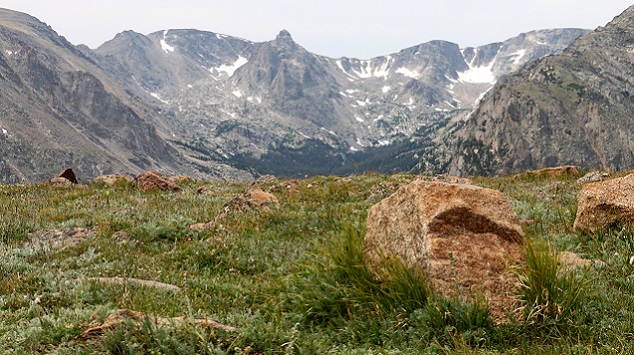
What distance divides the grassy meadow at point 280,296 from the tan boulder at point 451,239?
0.27 m

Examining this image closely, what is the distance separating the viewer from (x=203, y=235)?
443 inches

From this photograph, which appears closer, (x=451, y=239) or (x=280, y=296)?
(x=451, y=239)

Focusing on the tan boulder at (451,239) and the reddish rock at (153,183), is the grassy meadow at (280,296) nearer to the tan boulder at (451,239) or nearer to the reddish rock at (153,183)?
the tan boulder at (451,239)

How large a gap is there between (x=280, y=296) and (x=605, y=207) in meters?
6.46

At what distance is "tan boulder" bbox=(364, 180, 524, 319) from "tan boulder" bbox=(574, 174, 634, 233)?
266 centimetres

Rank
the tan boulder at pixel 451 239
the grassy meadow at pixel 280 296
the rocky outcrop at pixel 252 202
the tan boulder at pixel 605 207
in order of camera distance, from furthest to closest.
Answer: the rocky outcrop at pixel 252 202, the tan boulder at pixel 605 207, the tan boulder at pixel 451 239, the grassy meadow at pixel 280 296

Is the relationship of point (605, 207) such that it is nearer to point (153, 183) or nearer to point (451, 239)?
point (451, 239)

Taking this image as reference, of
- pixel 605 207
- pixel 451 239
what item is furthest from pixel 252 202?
pixel 605 207

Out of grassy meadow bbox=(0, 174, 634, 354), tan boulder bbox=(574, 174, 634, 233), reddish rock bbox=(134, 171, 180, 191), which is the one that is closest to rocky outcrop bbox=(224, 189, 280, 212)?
grassy meadow bbox=(0, 174, 634, 354)

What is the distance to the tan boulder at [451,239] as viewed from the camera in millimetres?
5523

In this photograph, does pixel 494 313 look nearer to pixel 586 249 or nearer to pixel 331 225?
pixel 586 249

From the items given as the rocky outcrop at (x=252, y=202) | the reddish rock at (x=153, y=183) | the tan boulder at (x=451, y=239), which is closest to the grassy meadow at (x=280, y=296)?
the tan boulder at (x=451, y=239)

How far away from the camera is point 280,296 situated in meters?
6.53

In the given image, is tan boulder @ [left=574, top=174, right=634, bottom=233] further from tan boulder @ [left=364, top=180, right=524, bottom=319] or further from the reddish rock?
the reddish rock
